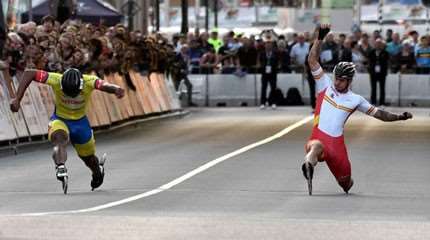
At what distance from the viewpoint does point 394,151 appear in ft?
87.5

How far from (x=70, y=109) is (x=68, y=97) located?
158 mm

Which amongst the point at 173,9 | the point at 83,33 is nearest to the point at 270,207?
the point at 83,33

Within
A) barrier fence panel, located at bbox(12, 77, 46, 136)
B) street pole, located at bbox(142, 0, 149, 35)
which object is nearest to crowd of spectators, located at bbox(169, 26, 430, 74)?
street pole, located at bbox(142, 0, 149, 35)

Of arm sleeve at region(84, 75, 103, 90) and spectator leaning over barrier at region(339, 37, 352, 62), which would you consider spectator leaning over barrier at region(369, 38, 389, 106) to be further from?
arm sleeve at region(84, 75, 103, 90)

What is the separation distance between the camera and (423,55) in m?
45.4

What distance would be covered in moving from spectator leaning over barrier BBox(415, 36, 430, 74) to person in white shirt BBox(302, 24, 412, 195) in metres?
26.6

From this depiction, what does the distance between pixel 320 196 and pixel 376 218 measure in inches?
106

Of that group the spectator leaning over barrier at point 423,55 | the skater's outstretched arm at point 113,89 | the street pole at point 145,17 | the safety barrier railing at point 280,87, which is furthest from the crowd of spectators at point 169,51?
the skater's outstretched arm at point 113,89

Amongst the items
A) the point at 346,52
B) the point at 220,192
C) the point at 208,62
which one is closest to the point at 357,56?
the point at 346,52

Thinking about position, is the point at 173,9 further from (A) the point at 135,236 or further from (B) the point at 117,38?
(A) the point at 135,236

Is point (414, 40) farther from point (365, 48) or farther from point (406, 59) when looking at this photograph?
point (365, 48)

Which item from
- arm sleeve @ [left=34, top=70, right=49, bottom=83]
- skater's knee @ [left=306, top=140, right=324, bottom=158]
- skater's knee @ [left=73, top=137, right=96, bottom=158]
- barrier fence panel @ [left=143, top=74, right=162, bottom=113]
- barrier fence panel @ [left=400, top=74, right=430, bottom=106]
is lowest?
barrier fence panel @ [left=400, top=74, right=430, bottom=106]

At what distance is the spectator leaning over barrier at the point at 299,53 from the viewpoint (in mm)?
45853

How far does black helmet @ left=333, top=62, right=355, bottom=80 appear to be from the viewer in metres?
18.4
